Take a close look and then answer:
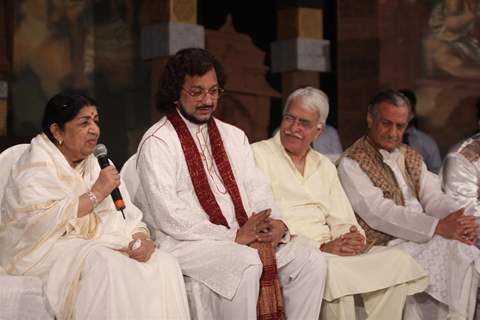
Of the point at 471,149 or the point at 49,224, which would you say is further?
the point at 471,149

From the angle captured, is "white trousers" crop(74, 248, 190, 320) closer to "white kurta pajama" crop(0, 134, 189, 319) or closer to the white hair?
"white kurta pajama" crop(0, 134, 189, 319)

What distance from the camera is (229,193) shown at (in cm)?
543

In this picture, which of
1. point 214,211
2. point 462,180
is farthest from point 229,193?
point 462,180

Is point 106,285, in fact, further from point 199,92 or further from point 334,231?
point 334,231

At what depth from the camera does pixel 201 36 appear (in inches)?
395

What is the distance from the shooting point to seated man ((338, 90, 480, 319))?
5.93 m

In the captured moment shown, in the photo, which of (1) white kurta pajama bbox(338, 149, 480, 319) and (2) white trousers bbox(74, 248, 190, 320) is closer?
(2) white trousers bbox(74, 248, 190, 320)

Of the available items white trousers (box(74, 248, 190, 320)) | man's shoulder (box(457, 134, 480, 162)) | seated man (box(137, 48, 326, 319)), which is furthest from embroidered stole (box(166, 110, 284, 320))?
man's shoulder (box(457, 134, 480, 162))

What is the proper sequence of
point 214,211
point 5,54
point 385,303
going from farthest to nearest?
point 5,54, point 385,303, point 214,211

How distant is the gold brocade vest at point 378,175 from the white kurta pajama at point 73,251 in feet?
5.93

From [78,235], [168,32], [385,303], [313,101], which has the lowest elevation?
[385,303]

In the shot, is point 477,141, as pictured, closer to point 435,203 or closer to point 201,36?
point 435,203

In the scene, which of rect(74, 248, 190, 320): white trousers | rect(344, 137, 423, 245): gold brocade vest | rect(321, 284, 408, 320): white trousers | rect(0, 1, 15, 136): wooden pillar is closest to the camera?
rect(74, 248, 190, 320): white trousers

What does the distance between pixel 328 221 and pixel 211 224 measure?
104 cm
